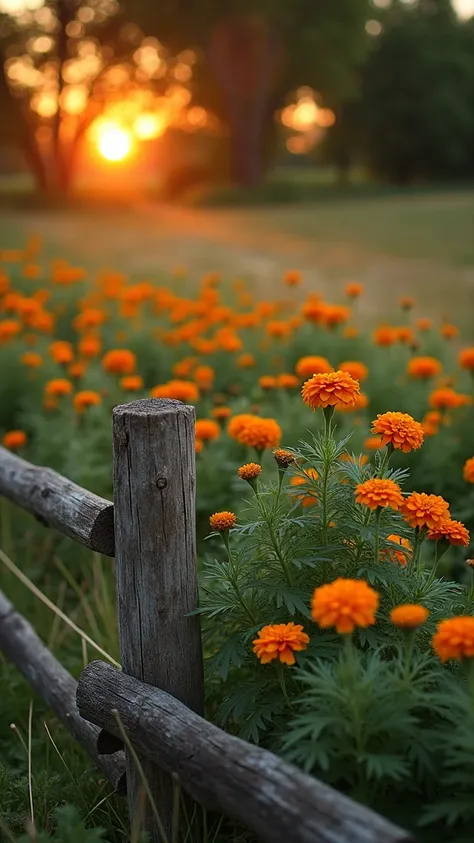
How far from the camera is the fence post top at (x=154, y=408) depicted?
6.83ft

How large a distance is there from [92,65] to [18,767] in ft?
95.0

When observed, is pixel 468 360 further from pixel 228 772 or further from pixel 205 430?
pixel 228 772

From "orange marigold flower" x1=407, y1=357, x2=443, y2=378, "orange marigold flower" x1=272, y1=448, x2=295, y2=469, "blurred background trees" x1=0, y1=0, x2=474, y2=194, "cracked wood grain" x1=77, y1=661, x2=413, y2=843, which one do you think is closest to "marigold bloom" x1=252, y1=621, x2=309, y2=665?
"cracked wood grain" x1=77, y1=661, x2=413, y2=843

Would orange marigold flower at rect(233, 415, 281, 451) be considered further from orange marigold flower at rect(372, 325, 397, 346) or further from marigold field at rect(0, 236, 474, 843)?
orange marigold flower at rect(372, 325, 397, 346)

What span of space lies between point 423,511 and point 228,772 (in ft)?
2.41

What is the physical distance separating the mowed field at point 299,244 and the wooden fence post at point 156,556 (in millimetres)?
5157

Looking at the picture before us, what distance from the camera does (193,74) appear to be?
1195 inches

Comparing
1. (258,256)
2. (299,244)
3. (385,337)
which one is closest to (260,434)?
(385,337)

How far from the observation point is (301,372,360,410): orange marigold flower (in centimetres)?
207

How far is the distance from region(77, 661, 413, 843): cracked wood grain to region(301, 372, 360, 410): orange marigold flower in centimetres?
78

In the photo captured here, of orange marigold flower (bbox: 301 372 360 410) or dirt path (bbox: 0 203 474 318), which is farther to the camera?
dirt path (bbox: 0 203 474 318)

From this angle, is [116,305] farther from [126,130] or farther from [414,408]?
[126,130]

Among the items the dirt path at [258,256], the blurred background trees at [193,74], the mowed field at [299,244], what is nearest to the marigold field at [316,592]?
the mowed field at [299,244]

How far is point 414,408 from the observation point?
15.2 ft
